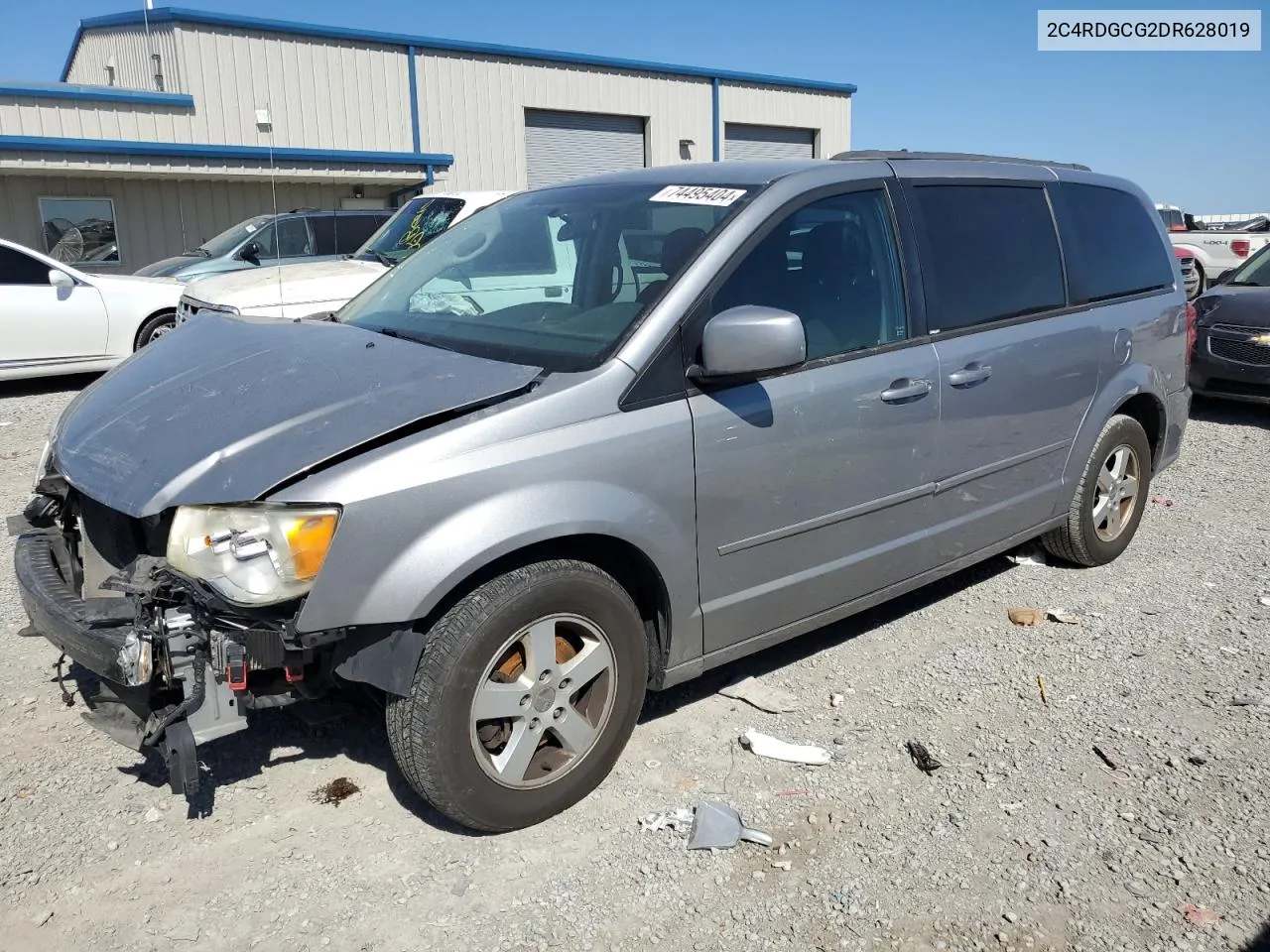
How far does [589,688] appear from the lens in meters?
3.15

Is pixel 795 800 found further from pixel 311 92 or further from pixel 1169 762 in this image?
pixel 311 92

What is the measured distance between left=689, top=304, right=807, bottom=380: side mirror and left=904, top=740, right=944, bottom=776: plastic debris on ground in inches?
55.9

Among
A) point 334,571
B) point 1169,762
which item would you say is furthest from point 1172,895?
point 334,571

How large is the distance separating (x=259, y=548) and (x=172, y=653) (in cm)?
35

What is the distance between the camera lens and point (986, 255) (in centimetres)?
427

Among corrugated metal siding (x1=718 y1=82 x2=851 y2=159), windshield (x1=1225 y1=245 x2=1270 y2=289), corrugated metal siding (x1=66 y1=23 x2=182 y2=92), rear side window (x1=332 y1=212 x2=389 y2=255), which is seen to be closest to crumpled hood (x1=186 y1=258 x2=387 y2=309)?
rear side window (x1=332 y1=212 x2=389 y2=255)

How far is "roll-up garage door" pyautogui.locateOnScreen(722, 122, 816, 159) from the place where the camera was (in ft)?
Result: 86.3

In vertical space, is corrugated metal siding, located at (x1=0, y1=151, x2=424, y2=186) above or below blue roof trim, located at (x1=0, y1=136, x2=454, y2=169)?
below

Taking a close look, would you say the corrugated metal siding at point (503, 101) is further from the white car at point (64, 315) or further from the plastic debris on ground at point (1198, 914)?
the plastic debris on ground at point (1198, 914)

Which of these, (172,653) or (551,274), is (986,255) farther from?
(172,653)

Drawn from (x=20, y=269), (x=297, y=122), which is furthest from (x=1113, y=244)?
(x=297, y=122)

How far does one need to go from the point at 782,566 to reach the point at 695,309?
36.6 inches

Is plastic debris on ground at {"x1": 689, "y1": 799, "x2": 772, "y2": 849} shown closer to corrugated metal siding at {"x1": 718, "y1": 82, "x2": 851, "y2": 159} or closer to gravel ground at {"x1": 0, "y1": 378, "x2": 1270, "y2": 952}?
gravel ground at {"x1": 0, "y1": 378, "x2": 1270, "y2": 952}

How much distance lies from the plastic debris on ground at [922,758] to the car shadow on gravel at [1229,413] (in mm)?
6961
